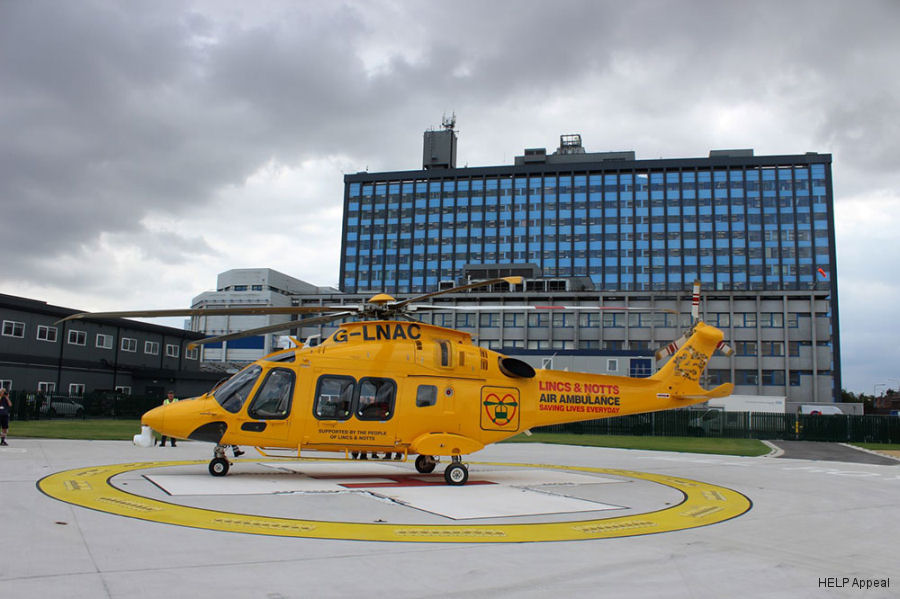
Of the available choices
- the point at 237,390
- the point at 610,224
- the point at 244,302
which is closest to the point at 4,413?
the point at 237,390

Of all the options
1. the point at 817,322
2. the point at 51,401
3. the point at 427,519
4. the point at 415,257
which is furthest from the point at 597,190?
the point at 427,519

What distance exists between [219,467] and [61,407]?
33.3 metres

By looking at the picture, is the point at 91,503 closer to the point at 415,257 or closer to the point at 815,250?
→ the point at 415,257

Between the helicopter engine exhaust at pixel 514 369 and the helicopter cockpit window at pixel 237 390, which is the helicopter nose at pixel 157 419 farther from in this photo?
the helicopter engine exhaust at pixel 514 369

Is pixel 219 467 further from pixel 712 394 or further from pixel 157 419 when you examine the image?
pixel 712 394

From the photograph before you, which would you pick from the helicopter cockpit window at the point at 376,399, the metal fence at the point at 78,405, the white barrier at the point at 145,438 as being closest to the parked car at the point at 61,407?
the metal fence at the point at 78,405

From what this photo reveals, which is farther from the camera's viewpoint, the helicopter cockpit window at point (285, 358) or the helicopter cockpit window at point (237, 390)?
the helicopter cockpit window at point (285, 358)

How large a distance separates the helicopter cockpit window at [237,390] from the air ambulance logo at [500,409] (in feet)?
17.3

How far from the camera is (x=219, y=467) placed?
1425 centimetres

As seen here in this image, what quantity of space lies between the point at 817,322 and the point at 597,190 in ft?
141

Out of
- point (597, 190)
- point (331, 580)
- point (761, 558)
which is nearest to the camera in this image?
point (331, 580)

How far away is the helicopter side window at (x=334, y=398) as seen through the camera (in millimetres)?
14398

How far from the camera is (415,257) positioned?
113m

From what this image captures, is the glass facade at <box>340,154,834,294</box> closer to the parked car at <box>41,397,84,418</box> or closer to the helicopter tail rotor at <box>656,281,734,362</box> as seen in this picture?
the parked car at <box>41,397,84,418</box>
